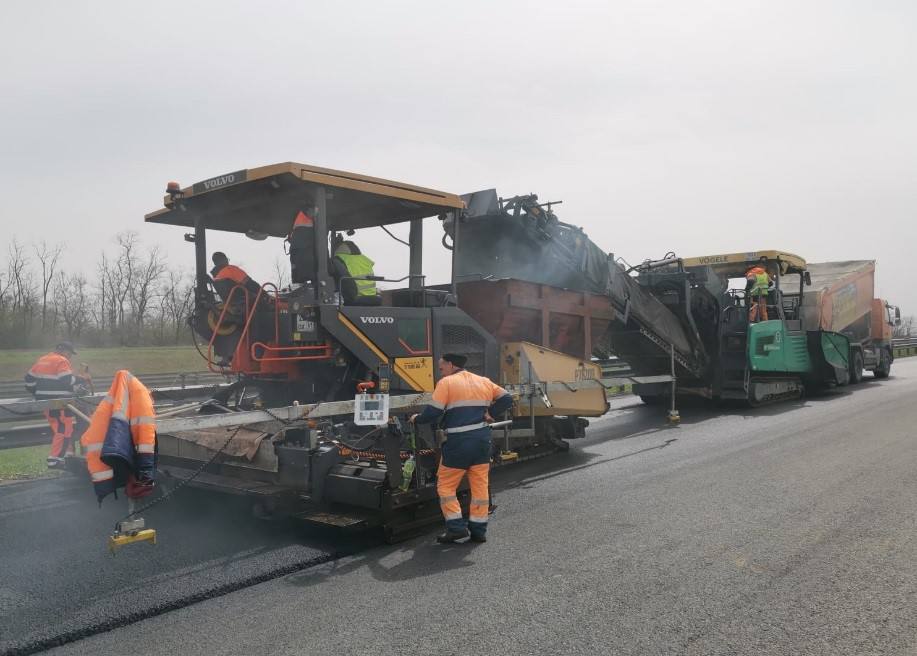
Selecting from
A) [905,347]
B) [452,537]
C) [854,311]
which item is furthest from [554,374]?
[905,347]

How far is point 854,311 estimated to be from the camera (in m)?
16.6

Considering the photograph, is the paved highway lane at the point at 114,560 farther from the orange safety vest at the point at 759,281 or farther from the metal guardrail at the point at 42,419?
the orange safety vest at the point at 759,281

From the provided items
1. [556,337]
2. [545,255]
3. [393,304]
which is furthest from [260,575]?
[545,255]

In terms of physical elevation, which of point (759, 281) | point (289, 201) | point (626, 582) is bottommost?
point (626, 582)

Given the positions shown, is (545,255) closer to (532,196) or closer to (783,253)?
(532,196)

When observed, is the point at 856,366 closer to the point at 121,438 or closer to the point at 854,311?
the point at 854,311

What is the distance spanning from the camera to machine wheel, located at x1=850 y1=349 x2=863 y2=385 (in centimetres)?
1632

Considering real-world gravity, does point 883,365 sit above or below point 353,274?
below

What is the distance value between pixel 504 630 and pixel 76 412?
3.05 meters

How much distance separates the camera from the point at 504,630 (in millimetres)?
3412

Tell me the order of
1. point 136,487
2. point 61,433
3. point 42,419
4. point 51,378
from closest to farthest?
point 136,487 < point 61,433 < point 51,378 < point 42,419

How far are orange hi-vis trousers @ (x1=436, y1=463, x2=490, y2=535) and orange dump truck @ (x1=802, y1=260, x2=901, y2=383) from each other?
37.1 ft

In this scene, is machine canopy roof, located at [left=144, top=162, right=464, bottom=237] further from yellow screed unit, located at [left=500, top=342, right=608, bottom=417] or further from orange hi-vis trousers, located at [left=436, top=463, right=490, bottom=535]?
orange hi-vis trousers, located at [left=436, top=463, right=490, bottom=535]

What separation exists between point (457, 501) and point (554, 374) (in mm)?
2899
